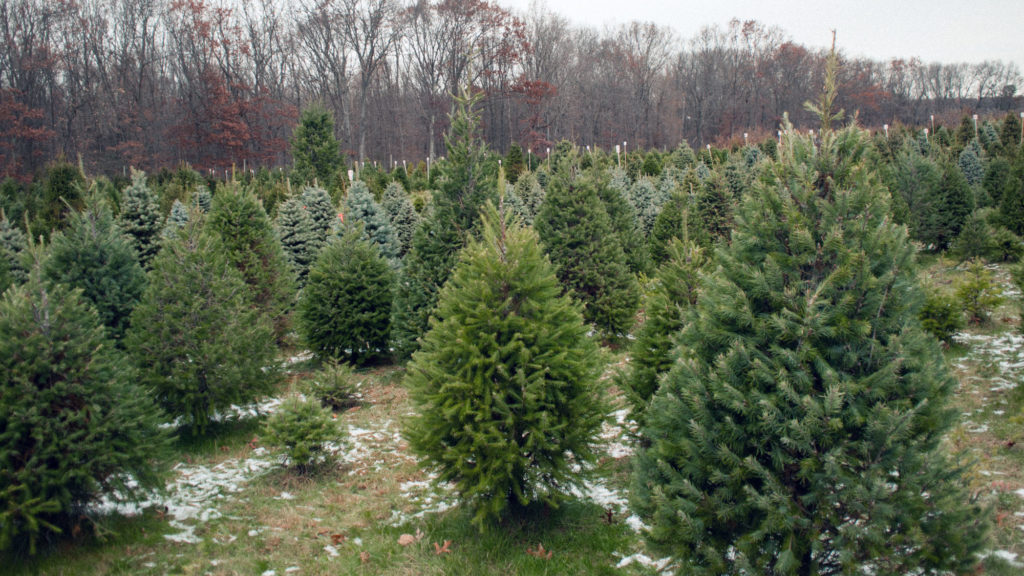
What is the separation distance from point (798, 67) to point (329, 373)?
205ft

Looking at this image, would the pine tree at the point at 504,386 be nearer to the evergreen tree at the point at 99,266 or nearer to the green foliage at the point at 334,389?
the green foliage at the point at 334,389

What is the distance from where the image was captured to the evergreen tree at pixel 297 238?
13.8m

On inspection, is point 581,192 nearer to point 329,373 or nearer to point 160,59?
point 329,373

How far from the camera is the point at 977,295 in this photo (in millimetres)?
9086

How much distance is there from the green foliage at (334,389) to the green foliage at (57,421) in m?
3.28

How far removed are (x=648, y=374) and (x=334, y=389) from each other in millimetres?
4460

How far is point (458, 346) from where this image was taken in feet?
15.4

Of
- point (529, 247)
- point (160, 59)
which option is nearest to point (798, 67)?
point (160, 59)

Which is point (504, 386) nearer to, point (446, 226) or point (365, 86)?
point (446, 226)

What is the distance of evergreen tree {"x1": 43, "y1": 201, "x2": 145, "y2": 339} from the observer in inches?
291

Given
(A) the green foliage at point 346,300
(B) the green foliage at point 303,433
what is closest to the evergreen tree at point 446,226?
(A) the green foliage at point 346,300

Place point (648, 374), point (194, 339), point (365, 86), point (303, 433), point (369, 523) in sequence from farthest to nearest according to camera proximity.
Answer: point (365, 86)
point (194, 339)
point (303, 433)
point (648, 374)
point (369, 523)

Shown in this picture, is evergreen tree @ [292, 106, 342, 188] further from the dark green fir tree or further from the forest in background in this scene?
the dark green fir tree

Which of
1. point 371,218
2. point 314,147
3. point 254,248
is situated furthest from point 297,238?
point 314,147
